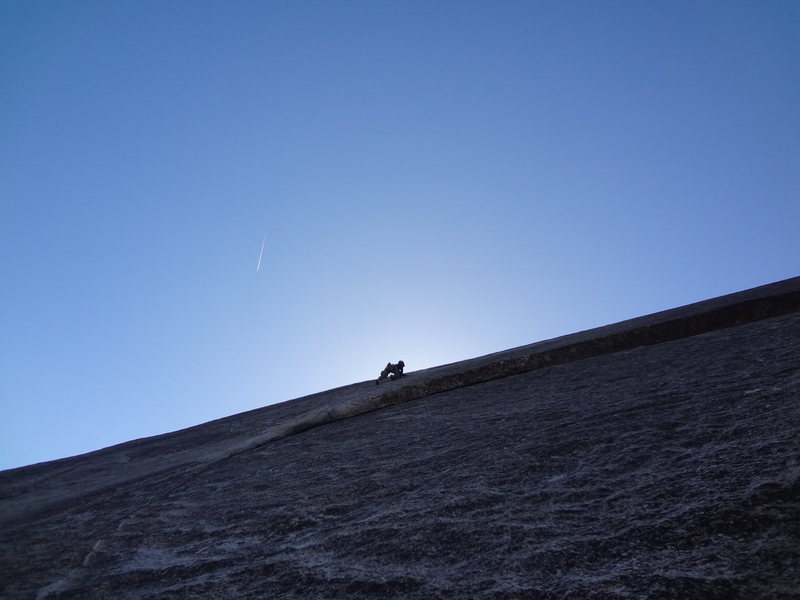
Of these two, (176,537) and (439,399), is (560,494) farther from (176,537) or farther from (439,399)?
(439,399)

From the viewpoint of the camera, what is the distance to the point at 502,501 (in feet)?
4.82

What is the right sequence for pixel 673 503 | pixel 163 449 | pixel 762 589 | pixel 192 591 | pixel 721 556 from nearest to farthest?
pixel 762 589 < pixel 721 556 < pixel 673 503 < pixel 192 591 < pixel 163 449

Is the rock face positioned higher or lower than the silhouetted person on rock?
lower

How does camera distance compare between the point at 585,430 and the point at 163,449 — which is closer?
the point at 585,430

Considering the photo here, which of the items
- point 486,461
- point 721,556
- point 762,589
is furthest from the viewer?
point 486,461

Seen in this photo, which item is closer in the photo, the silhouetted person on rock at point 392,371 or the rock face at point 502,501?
the rock face at point 502,501

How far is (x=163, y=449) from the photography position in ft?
13.4

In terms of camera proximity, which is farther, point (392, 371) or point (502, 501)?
point (392, 371)

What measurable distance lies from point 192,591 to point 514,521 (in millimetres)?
787

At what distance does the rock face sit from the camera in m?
1.05

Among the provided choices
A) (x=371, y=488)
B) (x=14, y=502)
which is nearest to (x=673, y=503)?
(x=371, y=488)

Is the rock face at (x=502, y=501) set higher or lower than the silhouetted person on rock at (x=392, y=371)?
lower

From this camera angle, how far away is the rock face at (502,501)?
105 cm

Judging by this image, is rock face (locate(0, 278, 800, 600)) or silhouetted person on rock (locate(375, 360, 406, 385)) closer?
rock face (locate(0, 278, 800, 600))
